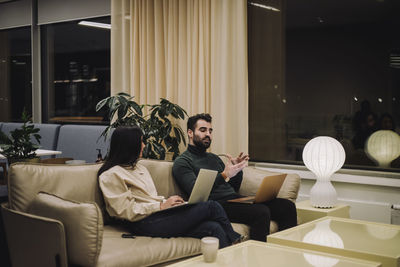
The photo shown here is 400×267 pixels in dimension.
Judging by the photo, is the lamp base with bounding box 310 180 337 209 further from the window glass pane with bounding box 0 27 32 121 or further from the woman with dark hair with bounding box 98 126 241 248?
the window glass pane with bounding box 0 27 32 121

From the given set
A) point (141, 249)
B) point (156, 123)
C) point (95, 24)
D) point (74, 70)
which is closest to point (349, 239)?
point (141, 249)

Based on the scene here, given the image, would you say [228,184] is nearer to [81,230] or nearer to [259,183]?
[259,183]

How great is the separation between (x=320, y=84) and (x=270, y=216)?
1.60m

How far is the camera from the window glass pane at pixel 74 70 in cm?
611

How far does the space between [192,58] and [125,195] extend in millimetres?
2190

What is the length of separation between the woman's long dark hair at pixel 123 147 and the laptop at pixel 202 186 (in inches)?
Result: 16.0

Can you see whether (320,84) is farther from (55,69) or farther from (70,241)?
(55,69)

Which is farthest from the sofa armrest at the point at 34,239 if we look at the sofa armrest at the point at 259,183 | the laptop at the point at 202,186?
the sofa armrest at the point at 259,183

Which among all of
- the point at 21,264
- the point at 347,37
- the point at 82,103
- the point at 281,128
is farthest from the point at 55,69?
the point at 21,264

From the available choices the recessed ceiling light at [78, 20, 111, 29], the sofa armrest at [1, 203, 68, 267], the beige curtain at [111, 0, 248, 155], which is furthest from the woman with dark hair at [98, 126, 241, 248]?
the recessed ceiling light at [78, 20, 111, 29]

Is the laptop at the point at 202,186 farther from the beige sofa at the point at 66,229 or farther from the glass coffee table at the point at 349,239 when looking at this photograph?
the glass coffee table at the point at 349,239

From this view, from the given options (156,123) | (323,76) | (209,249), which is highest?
(323,76)

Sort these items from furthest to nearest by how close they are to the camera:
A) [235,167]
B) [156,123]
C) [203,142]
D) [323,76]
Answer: [156,123] < [323,76] < [203,142] < [235,167]

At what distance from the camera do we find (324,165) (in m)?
3.66
